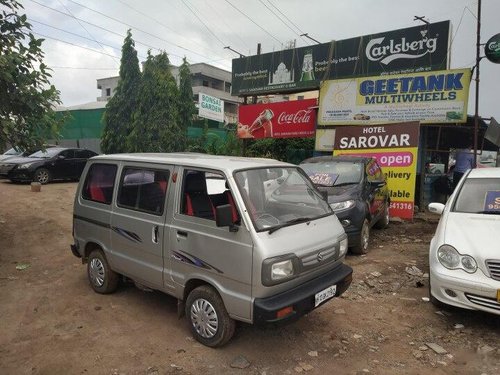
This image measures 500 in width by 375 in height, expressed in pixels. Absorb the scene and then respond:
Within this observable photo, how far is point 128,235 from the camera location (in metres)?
4.33

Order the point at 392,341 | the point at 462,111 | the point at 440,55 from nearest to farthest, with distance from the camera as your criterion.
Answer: the point at 392,341 < the point at 462,111 < the point at 440,55

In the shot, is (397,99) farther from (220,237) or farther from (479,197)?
(220,237)

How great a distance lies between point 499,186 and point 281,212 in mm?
3132

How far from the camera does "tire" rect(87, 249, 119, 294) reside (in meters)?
4.80

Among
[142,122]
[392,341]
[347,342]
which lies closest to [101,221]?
[347,342]

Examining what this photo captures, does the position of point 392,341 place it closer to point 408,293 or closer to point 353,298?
point 353,298

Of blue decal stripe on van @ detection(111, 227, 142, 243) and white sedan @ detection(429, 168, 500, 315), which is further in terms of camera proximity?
blue decal stripe on van @ detection(111, 227, 142, 243)

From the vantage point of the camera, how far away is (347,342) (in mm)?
3771

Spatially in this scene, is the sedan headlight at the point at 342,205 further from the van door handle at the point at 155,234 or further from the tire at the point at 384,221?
the van door handle at the point at 155,234

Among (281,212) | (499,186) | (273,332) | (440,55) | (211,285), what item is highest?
(440,55)

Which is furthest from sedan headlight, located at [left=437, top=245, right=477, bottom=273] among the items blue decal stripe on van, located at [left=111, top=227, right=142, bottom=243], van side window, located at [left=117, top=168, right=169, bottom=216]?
blue decal stripe on van, located at [left=111, top=227, right=142, bottom=243]

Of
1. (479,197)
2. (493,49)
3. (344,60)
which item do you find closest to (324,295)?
(479,197)

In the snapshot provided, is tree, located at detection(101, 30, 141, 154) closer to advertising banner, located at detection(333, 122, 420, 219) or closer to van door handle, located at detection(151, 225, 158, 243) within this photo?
advertising banner, located at detection(333, 122, 420, 219)

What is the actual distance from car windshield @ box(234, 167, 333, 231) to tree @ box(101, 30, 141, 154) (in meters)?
15.6
